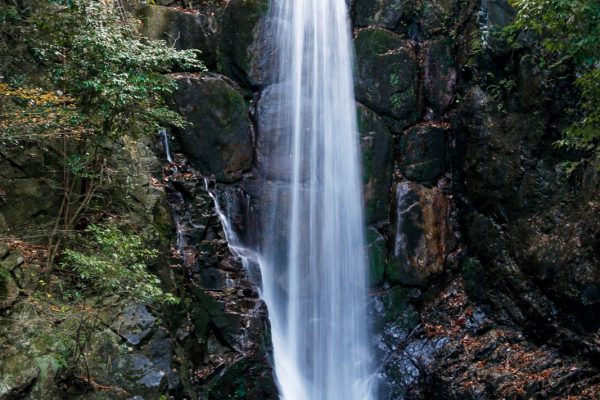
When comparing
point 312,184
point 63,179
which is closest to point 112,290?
point 63,179

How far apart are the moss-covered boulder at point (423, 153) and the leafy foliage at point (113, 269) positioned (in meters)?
5.36

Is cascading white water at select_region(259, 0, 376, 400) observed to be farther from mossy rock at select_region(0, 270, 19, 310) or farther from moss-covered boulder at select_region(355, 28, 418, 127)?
mossy rock at select_region(0, 270, 19, 310)

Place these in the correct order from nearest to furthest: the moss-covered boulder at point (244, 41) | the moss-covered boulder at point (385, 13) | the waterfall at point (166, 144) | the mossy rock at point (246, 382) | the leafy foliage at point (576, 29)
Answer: the leafy foliage at point (576, 29) < the mossy rock at point (246, 382) < the waterfall at point (166, 144) < the moss-covered boulder at point (244, 41) < the moss-covered boulder at point (385, 13)

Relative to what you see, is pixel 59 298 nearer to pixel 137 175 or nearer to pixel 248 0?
pixel 137 175

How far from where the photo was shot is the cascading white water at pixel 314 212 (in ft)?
27.1

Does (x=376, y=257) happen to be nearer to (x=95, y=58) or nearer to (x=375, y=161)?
(x=375, y=161)

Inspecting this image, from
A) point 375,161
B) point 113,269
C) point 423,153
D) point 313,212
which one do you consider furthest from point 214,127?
point 113,269

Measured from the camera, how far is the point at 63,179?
629 centimetres

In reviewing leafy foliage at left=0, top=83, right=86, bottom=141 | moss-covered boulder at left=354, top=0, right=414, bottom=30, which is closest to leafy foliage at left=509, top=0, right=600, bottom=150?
moss-covered boulder at left=354, top=0, right=414, bottom=30

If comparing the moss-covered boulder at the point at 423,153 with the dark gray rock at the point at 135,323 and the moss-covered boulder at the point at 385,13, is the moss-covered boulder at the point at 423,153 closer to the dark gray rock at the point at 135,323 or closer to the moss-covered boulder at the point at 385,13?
the moss-covered boulder at the point at 385,13

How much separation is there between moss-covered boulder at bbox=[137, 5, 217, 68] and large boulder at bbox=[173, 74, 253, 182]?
2.16 ft

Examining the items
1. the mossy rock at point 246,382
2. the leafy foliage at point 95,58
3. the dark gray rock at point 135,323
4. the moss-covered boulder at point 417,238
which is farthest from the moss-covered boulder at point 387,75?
the dark gray rock at point 135,323

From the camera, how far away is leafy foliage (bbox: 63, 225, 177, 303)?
509 cm

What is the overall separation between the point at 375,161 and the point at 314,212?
4.98 ft
